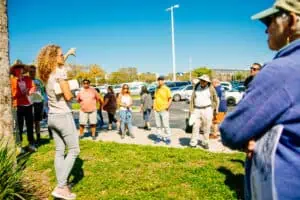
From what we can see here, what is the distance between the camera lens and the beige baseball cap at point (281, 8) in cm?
155

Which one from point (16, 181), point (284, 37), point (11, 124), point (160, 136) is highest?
point (284, 37)

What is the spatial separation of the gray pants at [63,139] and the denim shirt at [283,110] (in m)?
3.36

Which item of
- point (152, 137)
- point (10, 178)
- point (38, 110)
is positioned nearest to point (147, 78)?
point (152, 137)

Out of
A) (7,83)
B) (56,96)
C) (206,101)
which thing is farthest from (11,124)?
(206,101)

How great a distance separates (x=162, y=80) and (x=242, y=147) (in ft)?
25.7

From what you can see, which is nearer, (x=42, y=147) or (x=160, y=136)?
(x=42, y=147)

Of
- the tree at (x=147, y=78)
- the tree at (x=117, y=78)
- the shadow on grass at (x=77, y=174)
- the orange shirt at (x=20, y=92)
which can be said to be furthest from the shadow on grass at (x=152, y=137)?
the tree at (x=147, y=78)

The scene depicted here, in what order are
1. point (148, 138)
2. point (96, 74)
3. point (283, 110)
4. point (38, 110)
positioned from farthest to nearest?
point (96, 74) < point (148, 138) < point (38, 110) < point (283, 110)

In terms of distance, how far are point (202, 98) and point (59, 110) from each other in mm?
4677

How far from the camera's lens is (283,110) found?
1.46 m

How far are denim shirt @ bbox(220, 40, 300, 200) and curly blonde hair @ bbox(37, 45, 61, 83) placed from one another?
3443 millimetres

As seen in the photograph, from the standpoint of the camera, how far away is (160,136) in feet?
32.5

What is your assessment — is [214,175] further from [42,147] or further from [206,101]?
[42,147]

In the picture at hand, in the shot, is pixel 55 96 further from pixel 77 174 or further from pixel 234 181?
pixel 234 181
